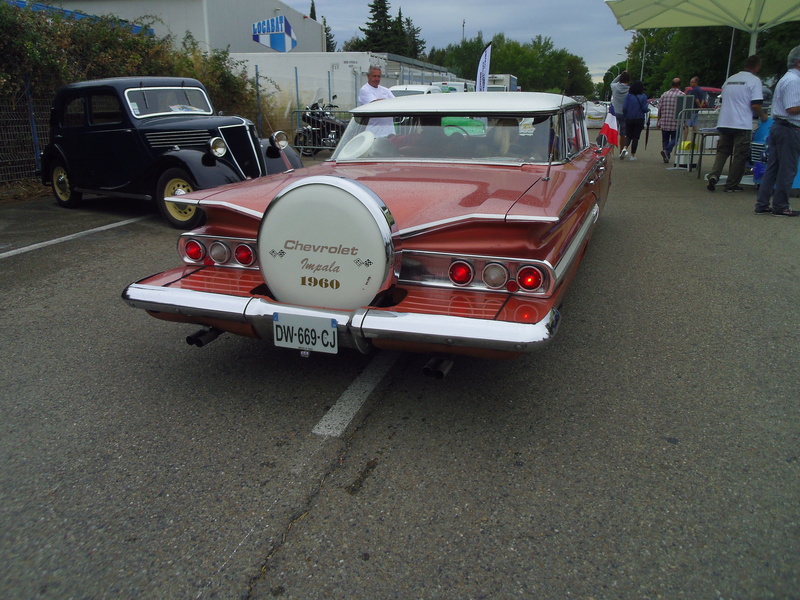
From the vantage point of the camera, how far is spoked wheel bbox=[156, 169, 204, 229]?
24.5 feet

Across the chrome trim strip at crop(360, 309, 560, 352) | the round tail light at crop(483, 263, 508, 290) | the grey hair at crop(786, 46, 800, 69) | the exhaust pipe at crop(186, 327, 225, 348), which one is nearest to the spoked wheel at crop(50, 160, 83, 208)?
the exhaust pipe at crop(186, 327, 225, 348)

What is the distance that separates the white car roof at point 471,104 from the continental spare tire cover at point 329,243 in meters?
1.78

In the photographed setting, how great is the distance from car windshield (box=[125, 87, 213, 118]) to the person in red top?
9.24m

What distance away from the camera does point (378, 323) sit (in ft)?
9.07

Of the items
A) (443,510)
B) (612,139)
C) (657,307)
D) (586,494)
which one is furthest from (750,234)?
(443,510)

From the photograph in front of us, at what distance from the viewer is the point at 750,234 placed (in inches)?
272

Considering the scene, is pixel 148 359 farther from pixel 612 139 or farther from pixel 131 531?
pixel 612 139

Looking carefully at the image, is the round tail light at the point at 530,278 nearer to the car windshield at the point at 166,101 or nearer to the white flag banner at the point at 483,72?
the car windshield at the point at 166,101

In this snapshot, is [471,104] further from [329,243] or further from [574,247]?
[329,243]

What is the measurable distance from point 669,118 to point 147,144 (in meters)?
10.5

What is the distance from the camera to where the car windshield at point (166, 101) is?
26.9 ft

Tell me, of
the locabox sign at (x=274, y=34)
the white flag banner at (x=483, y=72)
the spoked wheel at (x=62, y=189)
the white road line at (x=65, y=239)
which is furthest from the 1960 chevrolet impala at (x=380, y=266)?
the locabox sign at (x=274, y=34)

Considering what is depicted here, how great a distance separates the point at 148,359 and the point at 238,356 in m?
0.55

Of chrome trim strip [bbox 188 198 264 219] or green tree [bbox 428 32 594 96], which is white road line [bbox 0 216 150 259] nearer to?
chrome trim strip [bbox 188 198 264 219]
